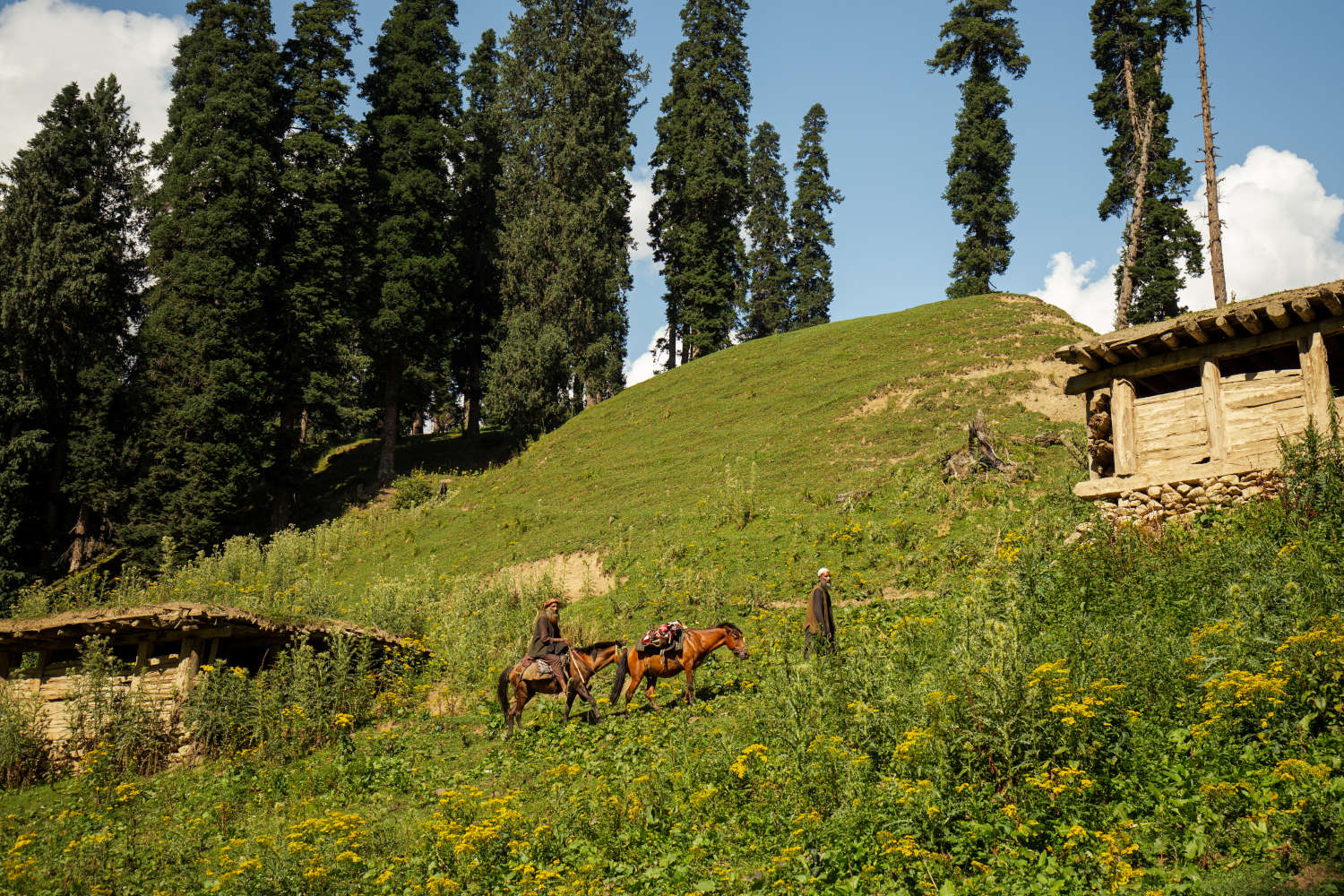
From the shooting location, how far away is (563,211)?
45.1m

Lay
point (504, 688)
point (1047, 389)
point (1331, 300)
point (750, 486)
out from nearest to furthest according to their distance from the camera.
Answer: point (1331, 300) → point (504, 688) → point (750, 486) → point (1047, 389)

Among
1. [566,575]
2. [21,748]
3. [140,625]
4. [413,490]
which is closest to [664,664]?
[140,625]

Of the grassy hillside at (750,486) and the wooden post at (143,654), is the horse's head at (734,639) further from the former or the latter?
the wooden post at (143,654)

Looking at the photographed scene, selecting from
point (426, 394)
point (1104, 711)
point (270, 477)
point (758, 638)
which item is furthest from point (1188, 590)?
point (426, 394)

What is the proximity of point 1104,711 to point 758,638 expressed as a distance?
325 inches

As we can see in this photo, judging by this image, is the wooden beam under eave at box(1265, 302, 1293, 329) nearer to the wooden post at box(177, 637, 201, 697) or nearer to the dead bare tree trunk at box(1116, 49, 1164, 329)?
the wooden post at box(177, 637, 201, 697)

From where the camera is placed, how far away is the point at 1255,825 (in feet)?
22.2

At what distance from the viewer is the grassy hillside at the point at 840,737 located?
7371mm

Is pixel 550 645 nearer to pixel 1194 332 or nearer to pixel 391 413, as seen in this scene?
pixel 1194 332

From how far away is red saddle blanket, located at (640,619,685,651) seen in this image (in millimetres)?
13828

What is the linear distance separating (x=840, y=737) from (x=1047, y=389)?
23596 millimetres

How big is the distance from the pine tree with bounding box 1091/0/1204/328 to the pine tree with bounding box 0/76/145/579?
42.5 meters

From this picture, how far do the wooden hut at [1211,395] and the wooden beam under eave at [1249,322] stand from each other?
1 centimetres

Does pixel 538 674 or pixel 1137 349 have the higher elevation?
pixel 1137 349
